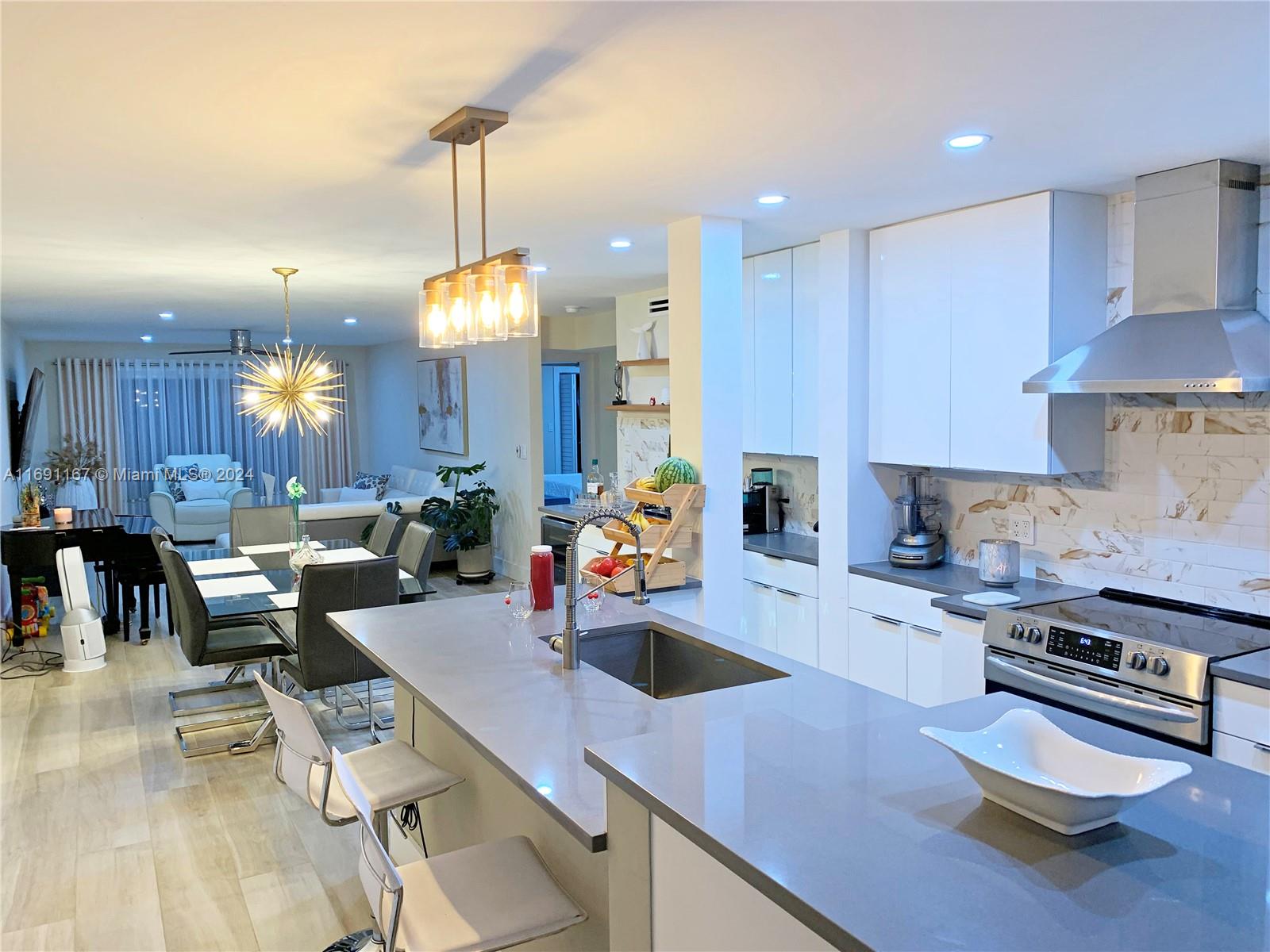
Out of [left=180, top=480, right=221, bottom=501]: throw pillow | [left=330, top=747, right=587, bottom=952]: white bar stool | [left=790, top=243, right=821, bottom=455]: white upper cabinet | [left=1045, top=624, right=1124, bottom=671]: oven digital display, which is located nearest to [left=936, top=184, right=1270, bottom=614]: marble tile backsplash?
[left=1045, top=624, right=1124, bottom=671]: oven digital display

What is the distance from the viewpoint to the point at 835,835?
1.27m

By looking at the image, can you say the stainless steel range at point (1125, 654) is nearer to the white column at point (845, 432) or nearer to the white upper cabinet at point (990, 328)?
the white upper cabinet at point (990, 328)

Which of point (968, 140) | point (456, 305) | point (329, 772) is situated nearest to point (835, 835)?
point (329, 772)

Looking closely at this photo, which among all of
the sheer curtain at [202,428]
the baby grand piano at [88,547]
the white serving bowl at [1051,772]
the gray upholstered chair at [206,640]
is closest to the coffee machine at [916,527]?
the white serving bowl at [1051,772]

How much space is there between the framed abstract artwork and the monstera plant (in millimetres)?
990

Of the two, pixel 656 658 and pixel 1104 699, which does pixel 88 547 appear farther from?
pixel 1104 699

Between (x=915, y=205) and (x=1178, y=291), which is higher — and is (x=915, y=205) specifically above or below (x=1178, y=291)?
above

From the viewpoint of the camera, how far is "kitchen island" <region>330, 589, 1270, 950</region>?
109 cm

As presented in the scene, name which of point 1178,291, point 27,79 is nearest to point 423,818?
point 27,79

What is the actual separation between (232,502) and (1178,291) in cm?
919

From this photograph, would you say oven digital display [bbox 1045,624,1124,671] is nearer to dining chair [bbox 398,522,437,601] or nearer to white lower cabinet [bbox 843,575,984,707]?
white lower cabinet [bbox 843,575,984,707]

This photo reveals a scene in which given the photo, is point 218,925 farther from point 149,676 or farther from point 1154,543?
point 1154,543

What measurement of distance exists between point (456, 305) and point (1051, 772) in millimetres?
1998

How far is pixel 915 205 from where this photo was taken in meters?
3.70
